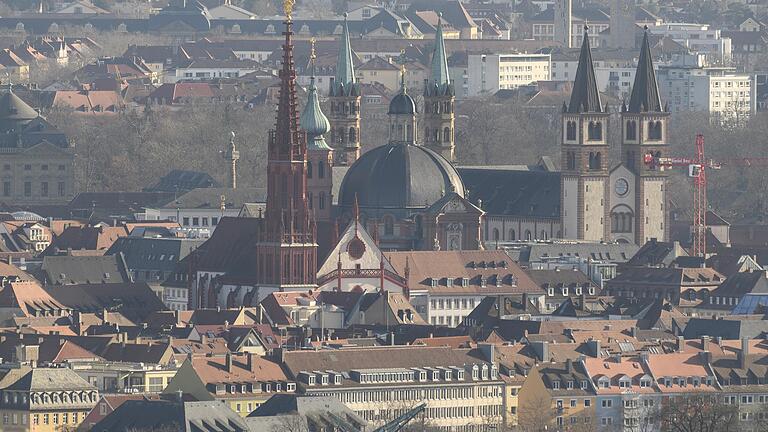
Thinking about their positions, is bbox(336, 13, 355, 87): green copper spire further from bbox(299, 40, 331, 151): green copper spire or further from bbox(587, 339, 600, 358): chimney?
bbox(587, 339, 600, 358): chimney

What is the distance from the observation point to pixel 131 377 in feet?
396

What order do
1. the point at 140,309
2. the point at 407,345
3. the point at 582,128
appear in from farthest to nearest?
the point at 582,128 → the point at 140,309 → the point at 407,345

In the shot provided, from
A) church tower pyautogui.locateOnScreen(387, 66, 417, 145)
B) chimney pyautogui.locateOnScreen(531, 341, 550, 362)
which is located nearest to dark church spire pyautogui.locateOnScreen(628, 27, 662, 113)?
church tower pyautogui.locateOnScreen(387, 66, 417, 145)

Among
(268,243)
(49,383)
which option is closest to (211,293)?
(268,243)

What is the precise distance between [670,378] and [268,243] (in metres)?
30.1

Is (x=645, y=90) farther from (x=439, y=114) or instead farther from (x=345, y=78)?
(x=345, y=78)

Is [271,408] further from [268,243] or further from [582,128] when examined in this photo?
[582,128]

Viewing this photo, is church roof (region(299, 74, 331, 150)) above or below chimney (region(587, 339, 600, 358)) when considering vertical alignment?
above

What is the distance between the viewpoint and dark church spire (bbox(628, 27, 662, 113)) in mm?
A: 185250

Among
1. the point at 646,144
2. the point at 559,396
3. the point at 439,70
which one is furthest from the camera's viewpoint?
the point at 439,70

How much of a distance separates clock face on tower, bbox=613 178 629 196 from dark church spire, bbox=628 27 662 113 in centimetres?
293

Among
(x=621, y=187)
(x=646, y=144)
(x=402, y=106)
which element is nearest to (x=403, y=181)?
(x=402, y=106)

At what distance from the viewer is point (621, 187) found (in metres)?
185

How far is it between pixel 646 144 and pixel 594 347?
58.0 metres
